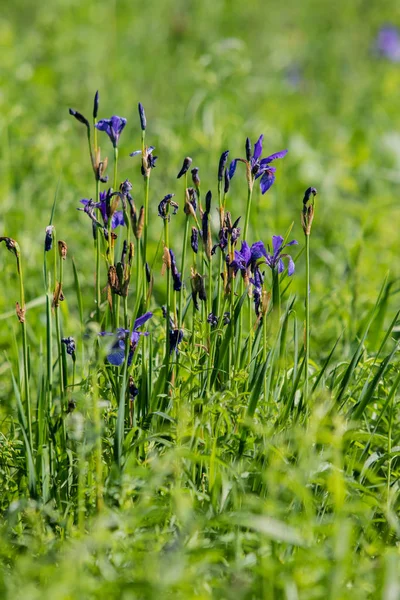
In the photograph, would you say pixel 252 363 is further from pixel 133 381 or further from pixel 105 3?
pixel 105 3

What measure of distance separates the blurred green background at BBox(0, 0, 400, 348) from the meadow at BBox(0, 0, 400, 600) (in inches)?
1.0

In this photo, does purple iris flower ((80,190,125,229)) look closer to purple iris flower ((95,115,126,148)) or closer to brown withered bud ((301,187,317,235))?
purple iris flower ((95,115,126,148))

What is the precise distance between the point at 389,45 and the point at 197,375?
16.9ft

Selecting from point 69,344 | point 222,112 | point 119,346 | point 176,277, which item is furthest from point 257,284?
point 222,112

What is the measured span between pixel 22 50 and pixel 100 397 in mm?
4023

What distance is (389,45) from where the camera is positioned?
20.7ft

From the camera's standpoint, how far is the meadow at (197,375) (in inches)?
57.1

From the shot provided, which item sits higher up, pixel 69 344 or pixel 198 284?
pixel 198 284

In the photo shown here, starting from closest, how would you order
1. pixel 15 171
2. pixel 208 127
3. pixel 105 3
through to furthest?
1. pixel 15 171
2. pixel 208 127
3. pixel 105 3

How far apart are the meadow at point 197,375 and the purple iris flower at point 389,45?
6.19 ft

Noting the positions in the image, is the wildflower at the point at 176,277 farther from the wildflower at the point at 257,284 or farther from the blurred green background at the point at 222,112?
the blurred green background at the point at 222,112

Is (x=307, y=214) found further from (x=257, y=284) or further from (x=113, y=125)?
(x=113, y=125)

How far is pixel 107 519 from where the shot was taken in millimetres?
1460

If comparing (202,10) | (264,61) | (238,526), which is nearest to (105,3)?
(202,10)
